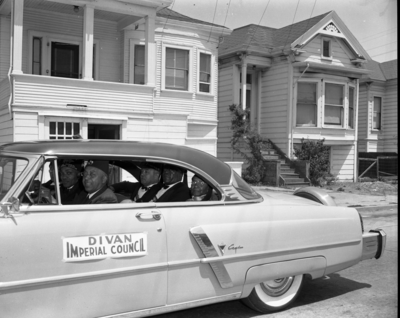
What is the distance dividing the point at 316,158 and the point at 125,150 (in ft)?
52.1

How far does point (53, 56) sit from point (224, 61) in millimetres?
7480

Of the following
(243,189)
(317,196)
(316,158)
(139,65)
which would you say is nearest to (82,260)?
(243,189)

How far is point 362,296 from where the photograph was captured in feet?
17.0

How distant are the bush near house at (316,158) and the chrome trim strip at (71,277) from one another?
15640 mm

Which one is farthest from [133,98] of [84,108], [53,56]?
[53,56]

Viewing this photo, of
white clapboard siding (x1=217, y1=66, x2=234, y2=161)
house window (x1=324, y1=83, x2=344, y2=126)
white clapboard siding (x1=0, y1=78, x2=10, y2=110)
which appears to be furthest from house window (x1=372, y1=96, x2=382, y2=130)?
white clapboard siding (x1=0, y1=78, x2=10, y2=110)

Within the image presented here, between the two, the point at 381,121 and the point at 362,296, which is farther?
the point at 381,121

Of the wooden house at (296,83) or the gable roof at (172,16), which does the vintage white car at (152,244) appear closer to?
the gable roof at (172,16)

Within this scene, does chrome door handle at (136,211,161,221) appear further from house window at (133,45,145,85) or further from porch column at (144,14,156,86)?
house window at (133,45,145,85)

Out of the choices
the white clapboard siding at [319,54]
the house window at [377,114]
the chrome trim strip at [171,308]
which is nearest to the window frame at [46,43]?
the white clapboard siding at [319,54]

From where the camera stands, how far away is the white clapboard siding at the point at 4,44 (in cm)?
1548

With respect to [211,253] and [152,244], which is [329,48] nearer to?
[211,253]

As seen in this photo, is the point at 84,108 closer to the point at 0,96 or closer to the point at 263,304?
the point at 0,96

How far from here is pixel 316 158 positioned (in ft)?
62.3
